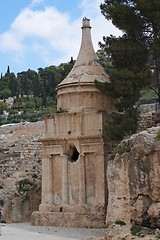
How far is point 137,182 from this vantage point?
17.5 meters

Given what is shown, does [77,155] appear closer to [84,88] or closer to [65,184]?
[65,184]

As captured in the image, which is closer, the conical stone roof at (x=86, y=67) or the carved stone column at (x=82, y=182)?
the carved stone column at (x=82, y=182)

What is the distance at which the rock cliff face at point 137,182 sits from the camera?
1709 cm

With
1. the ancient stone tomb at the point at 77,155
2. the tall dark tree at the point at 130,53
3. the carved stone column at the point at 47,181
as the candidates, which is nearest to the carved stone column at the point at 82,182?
the ancient stone tomb at the point at 77,155

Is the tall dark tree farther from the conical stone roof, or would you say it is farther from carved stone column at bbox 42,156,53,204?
carved stone column at bbox 42,156,53,204

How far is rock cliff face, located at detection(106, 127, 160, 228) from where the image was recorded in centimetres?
1709

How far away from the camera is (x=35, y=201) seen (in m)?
30.0

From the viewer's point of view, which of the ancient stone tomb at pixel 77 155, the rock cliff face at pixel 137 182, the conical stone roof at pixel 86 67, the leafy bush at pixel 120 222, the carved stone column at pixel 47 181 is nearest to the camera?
the rock cliff face at pixel 137 182

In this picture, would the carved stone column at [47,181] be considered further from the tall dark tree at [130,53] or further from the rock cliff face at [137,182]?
the rock cliff face at [137,182]

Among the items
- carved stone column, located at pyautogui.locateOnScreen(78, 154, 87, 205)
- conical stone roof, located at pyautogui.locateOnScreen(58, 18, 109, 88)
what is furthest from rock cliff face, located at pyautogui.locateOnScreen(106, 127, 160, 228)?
conical stone roof, located at pyautogui.locateOnScreen(58, 18, 109, 88)

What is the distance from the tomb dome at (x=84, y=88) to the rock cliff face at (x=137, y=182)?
319 inches

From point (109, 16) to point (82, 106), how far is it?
490cm

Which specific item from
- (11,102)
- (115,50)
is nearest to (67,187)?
(115,50)

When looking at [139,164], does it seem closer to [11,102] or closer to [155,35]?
[155,35]
